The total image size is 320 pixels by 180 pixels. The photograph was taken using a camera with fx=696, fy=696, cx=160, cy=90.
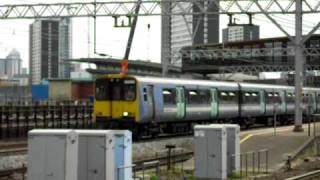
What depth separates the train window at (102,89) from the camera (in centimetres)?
3000

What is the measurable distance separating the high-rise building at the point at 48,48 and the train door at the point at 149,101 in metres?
34.7

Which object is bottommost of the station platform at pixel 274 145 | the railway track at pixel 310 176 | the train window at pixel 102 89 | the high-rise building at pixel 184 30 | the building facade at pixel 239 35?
the railway track at pixel 310 176

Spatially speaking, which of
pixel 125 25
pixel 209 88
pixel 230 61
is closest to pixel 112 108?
pixel 209 88

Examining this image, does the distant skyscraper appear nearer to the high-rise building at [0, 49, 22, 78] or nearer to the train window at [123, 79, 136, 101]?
the high-rise building at [0, 49, 22, 78]

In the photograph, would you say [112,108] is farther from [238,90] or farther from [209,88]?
[238,90]

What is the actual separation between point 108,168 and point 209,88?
22.4 metres

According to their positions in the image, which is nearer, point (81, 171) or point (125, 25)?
point (81, 171)

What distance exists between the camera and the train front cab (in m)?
29.0

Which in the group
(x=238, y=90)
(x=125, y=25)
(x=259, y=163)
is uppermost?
(x=125, y=25)

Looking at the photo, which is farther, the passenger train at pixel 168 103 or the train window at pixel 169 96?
the train window at pixel 169 96

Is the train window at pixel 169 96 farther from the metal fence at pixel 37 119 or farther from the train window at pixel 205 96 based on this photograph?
the metal fence at pixel 37 119

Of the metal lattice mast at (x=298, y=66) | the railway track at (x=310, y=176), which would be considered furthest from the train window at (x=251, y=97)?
the railway track at (x=310, y=176)

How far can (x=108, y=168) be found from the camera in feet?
43.2

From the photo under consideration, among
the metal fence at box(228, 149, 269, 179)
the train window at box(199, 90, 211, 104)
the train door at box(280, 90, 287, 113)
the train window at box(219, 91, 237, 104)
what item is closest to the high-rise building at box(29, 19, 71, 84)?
the train door at box(280, 90, 287, 113)
